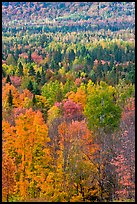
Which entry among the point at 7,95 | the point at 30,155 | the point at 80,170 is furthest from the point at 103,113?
the point at 7,95

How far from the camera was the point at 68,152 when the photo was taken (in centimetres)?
4444

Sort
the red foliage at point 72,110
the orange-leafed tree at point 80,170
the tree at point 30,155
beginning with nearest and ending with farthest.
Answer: the orange-leafed tree at point 80,170, the tree at point 30,155, the red foliage at point 72,110

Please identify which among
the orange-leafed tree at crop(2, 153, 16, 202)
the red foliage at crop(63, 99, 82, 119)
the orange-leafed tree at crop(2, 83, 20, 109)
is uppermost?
the orange-leafed tree at crop(2, 83, 20, 109)

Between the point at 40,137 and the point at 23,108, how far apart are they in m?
27.8

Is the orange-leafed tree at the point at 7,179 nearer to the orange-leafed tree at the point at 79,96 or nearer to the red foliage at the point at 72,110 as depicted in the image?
the red foliage at the point at 72,110

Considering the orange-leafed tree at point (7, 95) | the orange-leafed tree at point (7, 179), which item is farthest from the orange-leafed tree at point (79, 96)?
the orange-leafed tree at point (7, 179)

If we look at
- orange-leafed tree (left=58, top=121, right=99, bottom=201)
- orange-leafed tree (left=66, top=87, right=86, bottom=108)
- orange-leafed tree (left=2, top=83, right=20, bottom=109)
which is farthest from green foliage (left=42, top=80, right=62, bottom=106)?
orange-leafed tree (left=58, top=121, right=99, bottom=201)

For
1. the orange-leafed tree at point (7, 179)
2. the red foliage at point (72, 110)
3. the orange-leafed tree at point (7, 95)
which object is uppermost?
the orange-leafed tree at point (7, 95)

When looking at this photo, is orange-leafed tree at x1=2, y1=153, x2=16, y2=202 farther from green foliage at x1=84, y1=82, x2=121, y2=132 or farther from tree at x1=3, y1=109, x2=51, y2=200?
green foliage at x1=84, y1=82, x2=121, y2=132

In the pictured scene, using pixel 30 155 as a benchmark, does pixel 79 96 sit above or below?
above

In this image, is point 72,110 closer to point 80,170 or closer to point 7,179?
point 80,170

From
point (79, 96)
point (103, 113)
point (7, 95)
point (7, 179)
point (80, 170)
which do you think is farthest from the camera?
point (7, 95)

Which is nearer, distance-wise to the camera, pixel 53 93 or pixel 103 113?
pixel 103 113

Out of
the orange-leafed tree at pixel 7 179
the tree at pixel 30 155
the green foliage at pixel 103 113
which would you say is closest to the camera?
the orange-leafed tree at pixel 7 179
